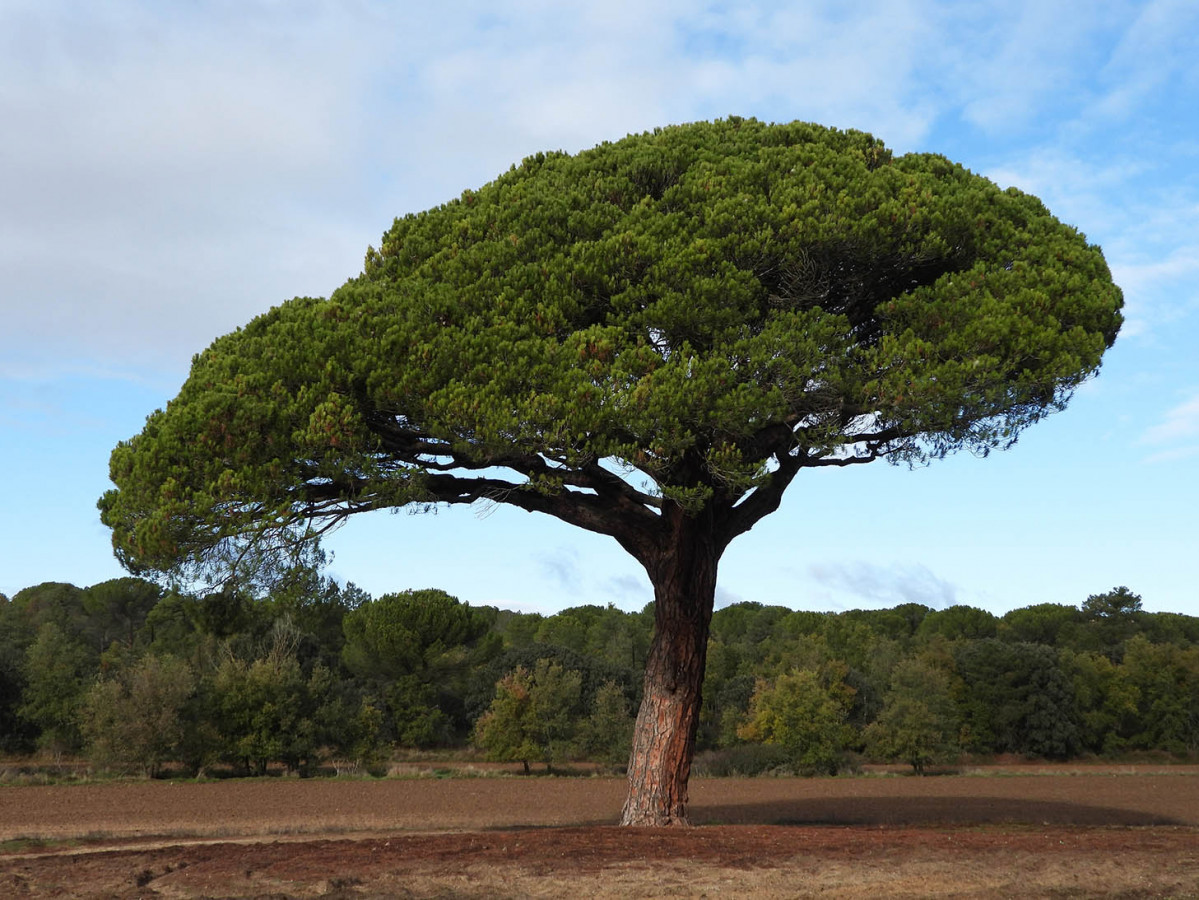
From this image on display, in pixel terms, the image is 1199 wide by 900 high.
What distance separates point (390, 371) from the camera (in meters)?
14.1

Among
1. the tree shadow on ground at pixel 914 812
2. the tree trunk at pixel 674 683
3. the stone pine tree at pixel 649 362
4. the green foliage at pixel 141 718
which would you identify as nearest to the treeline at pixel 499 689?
the green foliage at pixel 141 718

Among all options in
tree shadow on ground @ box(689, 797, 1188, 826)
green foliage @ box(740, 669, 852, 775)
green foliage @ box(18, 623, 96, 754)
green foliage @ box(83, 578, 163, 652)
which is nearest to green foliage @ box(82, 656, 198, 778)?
green foliage @ box(18, 623, 96, 754)

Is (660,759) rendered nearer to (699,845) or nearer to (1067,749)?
(699,845)

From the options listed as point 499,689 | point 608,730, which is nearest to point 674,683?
point 499,689

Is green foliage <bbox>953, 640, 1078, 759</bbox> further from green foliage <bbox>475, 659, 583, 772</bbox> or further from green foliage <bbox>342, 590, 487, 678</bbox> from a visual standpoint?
green foliage <bbox>342, 590, 487, 678</bbox>

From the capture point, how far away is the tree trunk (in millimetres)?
16500

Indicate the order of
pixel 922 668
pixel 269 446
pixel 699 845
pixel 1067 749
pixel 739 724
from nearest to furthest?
1. pixel 699 845
2. pixel 269 446
3. pixel 922 668
4. pixel 739 724
5. pixel 1067 749

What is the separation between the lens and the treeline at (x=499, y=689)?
3900 centimetres

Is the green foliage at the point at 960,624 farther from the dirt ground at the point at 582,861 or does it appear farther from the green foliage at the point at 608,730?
the dirt ground at the point at 582,861

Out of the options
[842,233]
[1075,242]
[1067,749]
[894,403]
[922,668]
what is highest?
[1075,242]

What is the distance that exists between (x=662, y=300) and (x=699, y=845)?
293 inches

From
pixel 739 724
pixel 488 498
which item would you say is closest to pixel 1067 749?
pixel 739 724

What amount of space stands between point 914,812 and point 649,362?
1991 cm

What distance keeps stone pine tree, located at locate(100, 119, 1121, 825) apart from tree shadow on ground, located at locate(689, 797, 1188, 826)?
9.68 metres
